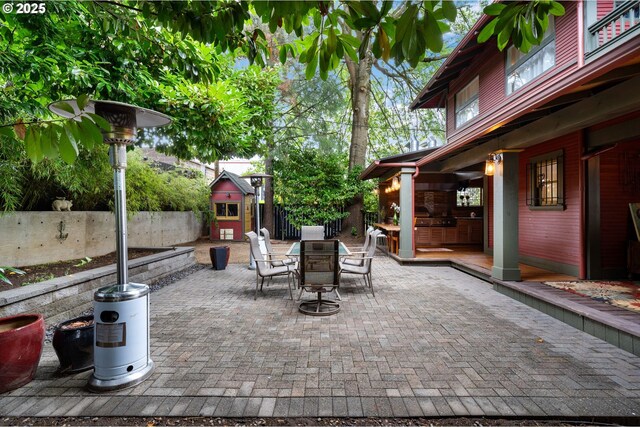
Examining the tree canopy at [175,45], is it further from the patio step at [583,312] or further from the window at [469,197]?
the window at [469,197]

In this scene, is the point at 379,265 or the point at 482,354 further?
the point at 379,265

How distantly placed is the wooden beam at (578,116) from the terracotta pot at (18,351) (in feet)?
19.7

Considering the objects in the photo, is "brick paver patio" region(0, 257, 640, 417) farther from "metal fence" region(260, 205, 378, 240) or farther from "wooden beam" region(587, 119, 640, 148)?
"metal fence" region(260, 205, 378, 240)

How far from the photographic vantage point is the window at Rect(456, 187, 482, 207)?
41.6 feet

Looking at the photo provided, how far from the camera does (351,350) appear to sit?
3.28 m

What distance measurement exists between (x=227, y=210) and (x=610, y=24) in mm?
13193

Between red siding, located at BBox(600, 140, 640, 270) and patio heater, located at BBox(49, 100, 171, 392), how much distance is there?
6835mm

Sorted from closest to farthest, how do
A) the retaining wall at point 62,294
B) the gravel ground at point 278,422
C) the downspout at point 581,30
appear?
the gravel ground at point 278,422 → the retaining wall at point 62,294 → the downspout at point 581,30

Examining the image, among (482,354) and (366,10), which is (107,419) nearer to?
(366,10)

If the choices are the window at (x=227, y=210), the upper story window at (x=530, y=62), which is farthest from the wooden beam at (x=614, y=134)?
the window at (x=227, y=210)

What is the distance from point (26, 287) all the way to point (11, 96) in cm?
216

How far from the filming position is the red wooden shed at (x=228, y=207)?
14.4m

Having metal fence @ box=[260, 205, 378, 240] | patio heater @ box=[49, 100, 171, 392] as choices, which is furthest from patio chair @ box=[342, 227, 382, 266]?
metal fence @ box=[260, 205, 378, 240]

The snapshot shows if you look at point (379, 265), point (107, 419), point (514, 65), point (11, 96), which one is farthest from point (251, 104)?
point (107, 419)
